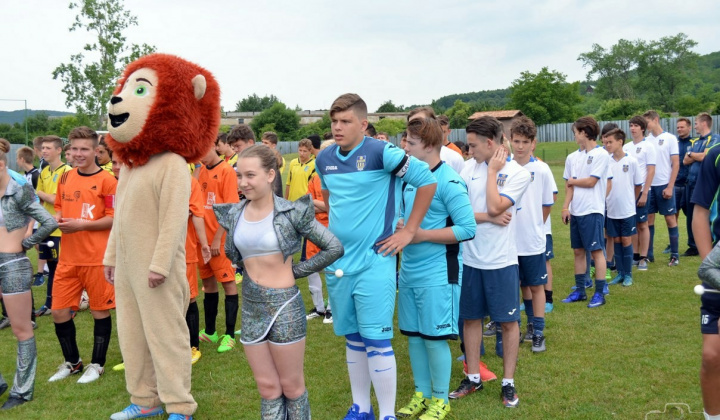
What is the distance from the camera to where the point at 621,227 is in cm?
824

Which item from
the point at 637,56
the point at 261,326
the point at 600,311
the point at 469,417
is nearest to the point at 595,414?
the point at 469,417

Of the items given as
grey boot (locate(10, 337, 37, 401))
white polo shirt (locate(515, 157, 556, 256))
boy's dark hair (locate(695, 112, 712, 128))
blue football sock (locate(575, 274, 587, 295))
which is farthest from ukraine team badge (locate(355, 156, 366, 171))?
boy's dark hair (locate(695, 112, 712, 128))

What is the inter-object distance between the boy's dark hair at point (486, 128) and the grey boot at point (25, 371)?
4.01 meters

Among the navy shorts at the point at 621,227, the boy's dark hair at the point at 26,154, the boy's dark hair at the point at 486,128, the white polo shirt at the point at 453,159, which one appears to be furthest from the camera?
the boy's dark hair at the point at 26,154

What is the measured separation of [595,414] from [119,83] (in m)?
4.38

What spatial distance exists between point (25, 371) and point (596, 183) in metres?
6.46

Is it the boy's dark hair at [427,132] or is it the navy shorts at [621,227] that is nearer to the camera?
the boy's dark hair at [427,132]

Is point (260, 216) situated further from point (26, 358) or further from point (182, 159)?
point (26, 358)

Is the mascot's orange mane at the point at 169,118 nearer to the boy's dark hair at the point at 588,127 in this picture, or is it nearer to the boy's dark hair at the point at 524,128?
the boy's dark hair at the point at 524,128

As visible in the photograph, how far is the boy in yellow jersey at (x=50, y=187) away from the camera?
7.90 meters

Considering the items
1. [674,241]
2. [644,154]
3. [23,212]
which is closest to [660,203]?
[674,241]

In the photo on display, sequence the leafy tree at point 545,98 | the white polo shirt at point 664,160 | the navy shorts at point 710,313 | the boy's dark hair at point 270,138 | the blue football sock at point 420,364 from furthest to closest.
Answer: the leafy tree at point 545,98 < the white polo shirt at point 664,160 < the boy's dark hair at point 270,138 < the blue football sock at point 420,364 < the navy shorts at point 710,313

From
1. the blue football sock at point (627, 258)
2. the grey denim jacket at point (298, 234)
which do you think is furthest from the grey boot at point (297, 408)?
the blue football sock at point (627, 258)

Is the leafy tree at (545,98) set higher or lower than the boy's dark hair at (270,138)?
higher
